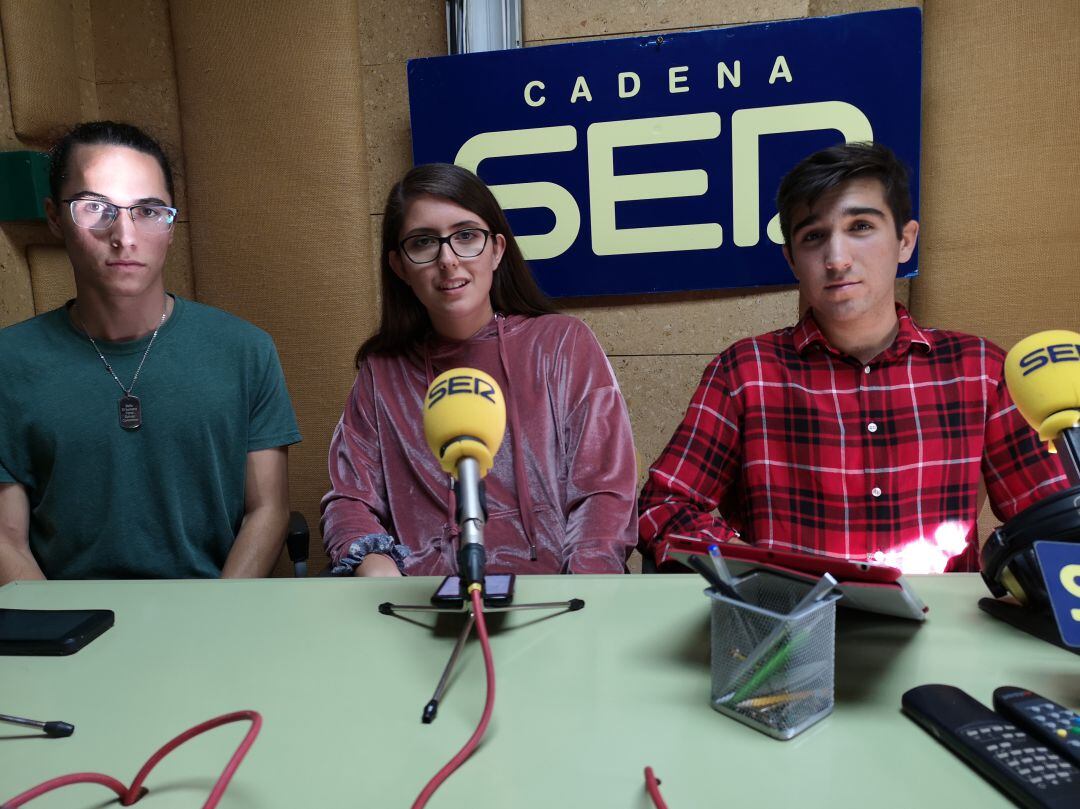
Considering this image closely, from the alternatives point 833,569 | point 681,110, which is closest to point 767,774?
point 833,569

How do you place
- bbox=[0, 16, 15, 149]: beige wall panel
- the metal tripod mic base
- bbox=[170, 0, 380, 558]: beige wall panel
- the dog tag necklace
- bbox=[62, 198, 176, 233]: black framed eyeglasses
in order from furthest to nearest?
bbox=[170, 0, 380, 558]: beige wall panel < bbox=[0, 16, 15, 149]: beige wall panel < the dog tag necklace < bbox=[62, 198, 176, 233]: black framed eyeglasses < the metal tripod mic base

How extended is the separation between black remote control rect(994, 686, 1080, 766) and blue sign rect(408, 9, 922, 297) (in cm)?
169


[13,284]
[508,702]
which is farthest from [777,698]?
[13,284]

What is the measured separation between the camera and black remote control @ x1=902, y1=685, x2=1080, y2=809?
58cm

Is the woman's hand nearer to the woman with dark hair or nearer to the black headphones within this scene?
the woman with dark hair

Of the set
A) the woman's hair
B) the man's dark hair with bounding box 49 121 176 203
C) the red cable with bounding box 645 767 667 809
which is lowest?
the red cable with bounding box 645 767 667 809

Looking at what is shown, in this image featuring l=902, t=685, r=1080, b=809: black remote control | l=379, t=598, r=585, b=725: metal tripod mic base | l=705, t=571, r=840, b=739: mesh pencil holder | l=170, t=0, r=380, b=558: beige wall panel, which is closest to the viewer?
l=902, t=685, r=1080, b=809: black remote control

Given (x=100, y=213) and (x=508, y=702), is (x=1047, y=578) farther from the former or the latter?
(x=100, y=213)

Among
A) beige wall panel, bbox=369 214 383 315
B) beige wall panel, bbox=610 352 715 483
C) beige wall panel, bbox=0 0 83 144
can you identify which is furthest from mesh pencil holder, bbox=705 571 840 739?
beige wall panel, bbox=0 0 83 144

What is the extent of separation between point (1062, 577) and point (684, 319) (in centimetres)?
161

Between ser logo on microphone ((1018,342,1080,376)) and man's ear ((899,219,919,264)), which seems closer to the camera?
ser logo on microphone ((1018,342,1080,376))

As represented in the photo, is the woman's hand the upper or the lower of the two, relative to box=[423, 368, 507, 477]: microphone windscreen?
lower

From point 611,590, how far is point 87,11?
2.68 m

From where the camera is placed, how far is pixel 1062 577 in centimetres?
81
